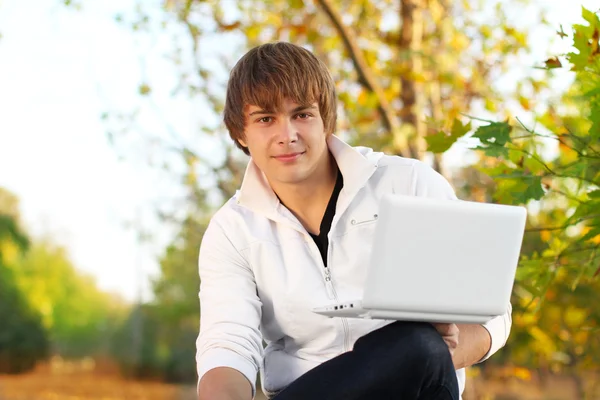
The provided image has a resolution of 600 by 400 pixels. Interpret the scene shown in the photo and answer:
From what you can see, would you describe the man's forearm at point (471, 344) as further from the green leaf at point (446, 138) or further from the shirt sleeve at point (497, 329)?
the green leaf at point (446, 138)

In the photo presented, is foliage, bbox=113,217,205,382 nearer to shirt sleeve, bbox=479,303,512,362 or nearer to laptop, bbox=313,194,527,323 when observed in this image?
shirt sleeve, bbox=479,303,512,362

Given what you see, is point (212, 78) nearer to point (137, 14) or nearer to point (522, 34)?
point (137, 14)

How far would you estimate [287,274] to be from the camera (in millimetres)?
2680

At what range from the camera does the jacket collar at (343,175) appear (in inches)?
105

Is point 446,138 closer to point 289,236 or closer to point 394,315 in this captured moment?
point 289,236

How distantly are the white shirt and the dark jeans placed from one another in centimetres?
33

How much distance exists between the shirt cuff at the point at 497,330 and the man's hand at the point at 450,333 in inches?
8.4

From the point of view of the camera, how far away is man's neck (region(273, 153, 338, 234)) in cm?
274

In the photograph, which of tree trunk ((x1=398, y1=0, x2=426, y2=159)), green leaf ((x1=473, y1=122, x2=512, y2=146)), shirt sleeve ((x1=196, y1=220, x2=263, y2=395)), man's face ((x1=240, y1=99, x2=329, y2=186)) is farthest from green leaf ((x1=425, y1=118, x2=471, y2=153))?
tree trunk ((x1=398, y1=0, x2=426, y2=159))

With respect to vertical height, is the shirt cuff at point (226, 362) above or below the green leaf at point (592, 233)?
below

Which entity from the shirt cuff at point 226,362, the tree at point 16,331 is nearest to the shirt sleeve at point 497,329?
the shirt cuff at point 226,362

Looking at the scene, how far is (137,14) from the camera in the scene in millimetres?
6703

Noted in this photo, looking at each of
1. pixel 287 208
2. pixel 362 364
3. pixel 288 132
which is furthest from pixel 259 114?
pixel 362 364

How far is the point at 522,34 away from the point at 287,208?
159 inches
